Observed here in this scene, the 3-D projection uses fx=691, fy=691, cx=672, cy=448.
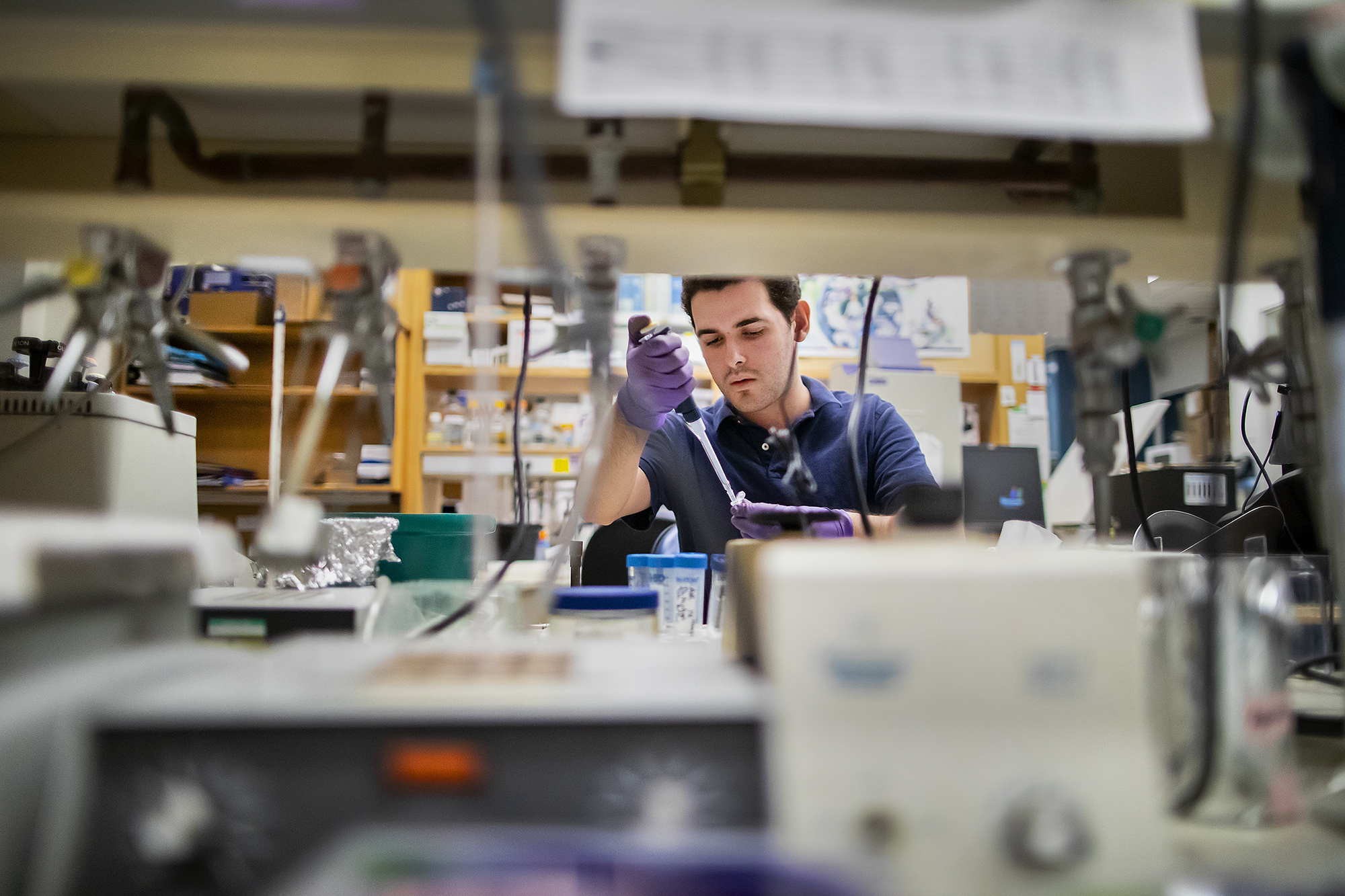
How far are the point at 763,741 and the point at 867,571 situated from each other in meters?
0.11

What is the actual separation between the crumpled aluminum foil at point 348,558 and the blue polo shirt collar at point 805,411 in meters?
0.98

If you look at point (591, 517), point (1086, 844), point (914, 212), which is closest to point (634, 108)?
point (914, 212)

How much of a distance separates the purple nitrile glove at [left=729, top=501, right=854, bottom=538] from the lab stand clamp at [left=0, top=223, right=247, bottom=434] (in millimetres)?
626

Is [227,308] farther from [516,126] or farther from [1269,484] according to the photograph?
[1269,484]

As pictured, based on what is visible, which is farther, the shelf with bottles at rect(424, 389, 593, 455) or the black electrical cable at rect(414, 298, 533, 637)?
the shelf with bottles at rect(424, 389, 593, 455)

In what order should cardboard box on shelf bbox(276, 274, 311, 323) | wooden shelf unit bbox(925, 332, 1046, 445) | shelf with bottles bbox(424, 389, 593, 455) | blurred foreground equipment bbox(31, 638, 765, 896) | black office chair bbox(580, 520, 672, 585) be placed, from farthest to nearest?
wooden shelf unit bbox(925, 332, 1046, 445) → shelf with bottles bbox(424, 389, 593, 455) → black office chair bbox(580, 520, 672, 585) → cardboard box on shelf bbox(276, 274, 311, 323) → blurred foreground equipment bbox(31, 638, 765, 896)

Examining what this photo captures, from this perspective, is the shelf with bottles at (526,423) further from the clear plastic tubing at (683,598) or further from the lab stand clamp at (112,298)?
the lab stand clamp at (112,298)

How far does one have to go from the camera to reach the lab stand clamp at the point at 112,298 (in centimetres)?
57

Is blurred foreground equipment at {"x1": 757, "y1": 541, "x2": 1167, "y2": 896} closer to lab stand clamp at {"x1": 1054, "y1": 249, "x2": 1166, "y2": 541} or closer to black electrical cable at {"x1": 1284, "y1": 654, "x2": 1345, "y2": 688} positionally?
lab stand clamp at {"x1": 1054, "y1": 249, "x2": 1166, "y2": 541}

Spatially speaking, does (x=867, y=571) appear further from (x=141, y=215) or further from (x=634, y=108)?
(x=141, y=215)

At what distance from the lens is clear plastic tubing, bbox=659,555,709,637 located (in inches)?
38.1

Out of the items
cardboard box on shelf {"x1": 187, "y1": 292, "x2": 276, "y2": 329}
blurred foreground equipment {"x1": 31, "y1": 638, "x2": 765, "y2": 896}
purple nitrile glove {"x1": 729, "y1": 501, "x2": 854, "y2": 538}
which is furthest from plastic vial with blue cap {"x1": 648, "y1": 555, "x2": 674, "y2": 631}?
cardboard box on shelf {"x1": 187, "y1": 292, "x2": 276, "y2": 329}

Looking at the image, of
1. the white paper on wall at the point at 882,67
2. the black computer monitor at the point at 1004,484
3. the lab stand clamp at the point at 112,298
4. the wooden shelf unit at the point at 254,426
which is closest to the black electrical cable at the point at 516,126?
the white paper on wall at the point at 882,67

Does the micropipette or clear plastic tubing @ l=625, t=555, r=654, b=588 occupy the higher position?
the micropipette
